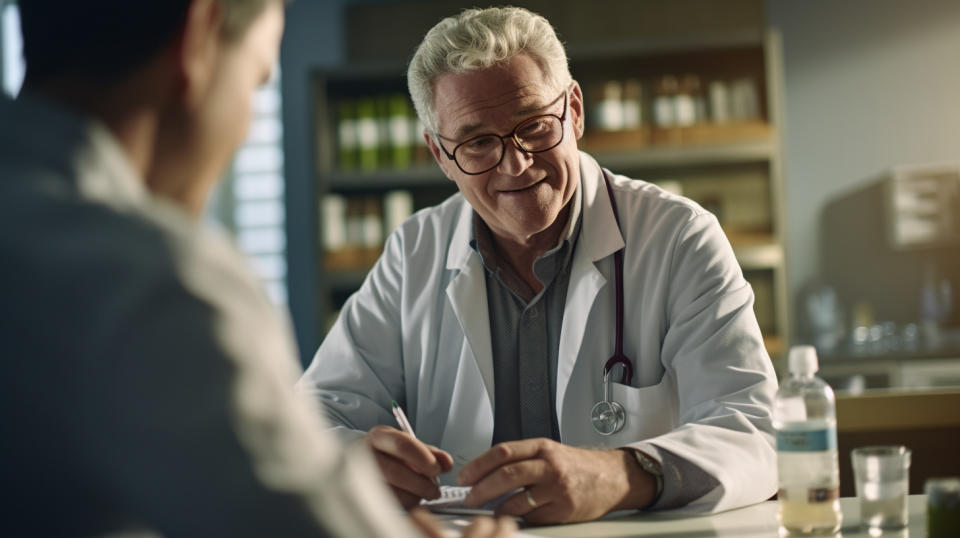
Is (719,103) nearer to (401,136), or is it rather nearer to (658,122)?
(658,122)

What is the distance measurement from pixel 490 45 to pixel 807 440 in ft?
3.14

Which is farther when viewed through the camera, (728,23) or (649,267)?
(728,23)

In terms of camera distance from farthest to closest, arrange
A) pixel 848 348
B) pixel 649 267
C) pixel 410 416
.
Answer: pixel 848 348 < pixel 410 416 < pixel 649 267

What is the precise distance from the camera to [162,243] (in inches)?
21.0

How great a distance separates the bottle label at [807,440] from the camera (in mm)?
1082

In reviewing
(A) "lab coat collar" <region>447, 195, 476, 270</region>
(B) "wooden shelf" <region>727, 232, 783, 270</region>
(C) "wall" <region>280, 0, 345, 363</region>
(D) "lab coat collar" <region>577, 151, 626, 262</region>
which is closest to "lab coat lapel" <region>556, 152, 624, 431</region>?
(D) "lab coat collar" <region>577, 151, 626, 262</region>

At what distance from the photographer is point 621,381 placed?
165 cm

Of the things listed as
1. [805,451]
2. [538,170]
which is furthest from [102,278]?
[538,170]

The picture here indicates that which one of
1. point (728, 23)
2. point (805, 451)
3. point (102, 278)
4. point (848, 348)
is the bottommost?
point (848, 348)

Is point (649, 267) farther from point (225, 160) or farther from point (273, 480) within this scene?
point (273, 480)

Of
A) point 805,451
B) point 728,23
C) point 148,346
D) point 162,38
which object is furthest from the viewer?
point 728,23

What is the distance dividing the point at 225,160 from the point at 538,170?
1.06 meters

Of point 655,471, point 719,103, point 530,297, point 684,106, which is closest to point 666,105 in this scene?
point 684,106

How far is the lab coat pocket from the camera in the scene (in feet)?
5.24
